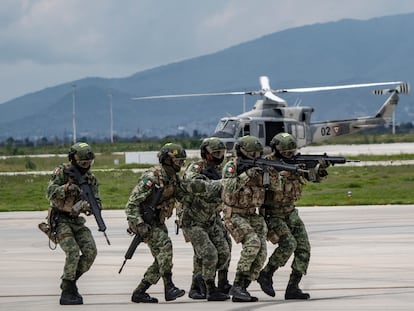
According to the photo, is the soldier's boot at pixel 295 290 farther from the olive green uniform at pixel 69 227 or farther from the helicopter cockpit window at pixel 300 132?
the helicopter cockpit window at pixel 300 132

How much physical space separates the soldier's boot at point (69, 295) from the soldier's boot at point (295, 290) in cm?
246

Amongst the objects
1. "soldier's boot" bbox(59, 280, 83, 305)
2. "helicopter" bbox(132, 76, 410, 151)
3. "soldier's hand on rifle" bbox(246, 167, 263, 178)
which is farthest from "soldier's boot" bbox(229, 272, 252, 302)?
"helicopter" bbox(132, 76, 410, 151)

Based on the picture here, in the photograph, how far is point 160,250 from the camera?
14000mm

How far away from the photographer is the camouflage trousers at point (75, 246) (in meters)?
14.2

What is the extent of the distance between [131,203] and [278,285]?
2798 mm

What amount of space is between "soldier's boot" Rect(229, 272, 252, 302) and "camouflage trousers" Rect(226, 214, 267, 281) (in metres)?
0.07

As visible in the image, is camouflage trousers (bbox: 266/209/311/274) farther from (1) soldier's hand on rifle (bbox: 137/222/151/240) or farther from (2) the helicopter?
(2) the helicopter

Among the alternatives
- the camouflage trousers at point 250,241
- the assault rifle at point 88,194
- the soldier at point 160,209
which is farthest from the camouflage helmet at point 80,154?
the camouflage trousers at point 250,241

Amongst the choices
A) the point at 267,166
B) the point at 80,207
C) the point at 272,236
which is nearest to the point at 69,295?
the point at 80,207

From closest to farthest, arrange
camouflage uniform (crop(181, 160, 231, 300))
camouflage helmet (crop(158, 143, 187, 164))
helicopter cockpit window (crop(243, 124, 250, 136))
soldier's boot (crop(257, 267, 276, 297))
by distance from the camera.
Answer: camouflage helmet (crop(158, 143, 187, 164)) < camouflage uniform (crop(181, 160, 231, 300)) < soldier's boot (crop(257, 267, 276, 297)) < helicopter cockpit window (crop(243, 124, 250, 136))

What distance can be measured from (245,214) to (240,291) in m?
0.94

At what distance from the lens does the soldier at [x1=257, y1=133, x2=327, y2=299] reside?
14594 mm

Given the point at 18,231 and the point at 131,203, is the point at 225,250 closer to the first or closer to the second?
the point at 131,203

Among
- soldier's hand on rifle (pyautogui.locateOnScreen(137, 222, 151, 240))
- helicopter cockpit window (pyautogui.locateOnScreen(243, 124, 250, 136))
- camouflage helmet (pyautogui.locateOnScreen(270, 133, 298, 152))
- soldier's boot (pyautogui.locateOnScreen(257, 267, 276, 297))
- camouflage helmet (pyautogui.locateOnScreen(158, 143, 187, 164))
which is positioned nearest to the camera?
soldier's hand on rifle (pyautogui.locateOnScreen(137, 222, 151, 240))
